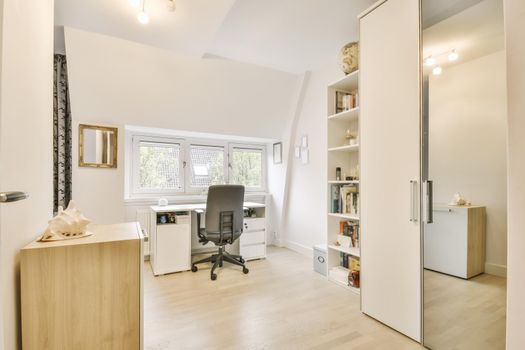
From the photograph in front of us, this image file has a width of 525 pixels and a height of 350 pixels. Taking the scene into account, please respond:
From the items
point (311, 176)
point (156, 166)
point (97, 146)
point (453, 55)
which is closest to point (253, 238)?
point (311, 176)

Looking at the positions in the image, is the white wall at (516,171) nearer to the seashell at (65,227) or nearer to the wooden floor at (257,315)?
the wooden floor at (257,315)

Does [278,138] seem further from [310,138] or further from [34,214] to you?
[34,214]

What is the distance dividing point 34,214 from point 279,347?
1.58 m

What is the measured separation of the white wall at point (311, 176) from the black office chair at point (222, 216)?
1.11m

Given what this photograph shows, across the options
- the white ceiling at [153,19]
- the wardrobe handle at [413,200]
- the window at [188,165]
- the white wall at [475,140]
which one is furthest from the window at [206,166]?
the white wall at [475,140]

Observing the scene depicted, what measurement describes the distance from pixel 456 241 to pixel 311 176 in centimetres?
215

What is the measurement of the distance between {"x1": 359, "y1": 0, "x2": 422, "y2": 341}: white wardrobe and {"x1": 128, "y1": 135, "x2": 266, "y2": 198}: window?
8.28 feet

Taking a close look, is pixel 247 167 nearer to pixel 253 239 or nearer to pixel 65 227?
pixel 253 239

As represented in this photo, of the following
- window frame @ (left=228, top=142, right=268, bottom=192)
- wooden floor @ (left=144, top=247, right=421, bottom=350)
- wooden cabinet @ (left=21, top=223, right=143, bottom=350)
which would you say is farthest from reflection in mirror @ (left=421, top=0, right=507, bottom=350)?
window frame @ (left=228, top=142, right=268, bottom=192)

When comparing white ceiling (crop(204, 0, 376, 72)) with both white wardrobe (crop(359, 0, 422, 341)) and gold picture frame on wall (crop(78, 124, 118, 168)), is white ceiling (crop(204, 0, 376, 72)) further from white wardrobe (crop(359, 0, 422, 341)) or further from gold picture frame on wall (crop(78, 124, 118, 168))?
gold picture frame on wall (crop(78, 124, 118, 168))

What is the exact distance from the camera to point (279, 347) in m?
1.68

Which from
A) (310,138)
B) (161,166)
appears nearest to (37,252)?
(161,166)

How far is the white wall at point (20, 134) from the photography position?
2.83ft

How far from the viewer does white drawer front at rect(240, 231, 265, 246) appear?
349 cm
